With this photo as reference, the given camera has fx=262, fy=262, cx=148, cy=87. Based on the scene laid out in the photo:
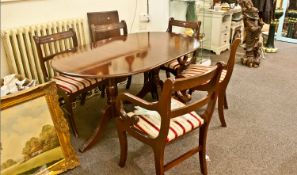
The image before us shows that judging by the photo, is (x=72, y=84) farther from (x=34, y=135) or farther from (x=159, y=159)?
(x=159, y=159)

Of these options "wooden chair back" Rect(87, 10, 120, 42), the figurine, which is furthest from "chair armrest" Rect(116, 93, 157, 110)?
the figurine

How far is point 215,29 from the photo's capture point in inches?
163

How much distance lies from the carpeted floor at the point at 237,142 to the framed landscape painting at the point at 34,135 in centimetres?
17

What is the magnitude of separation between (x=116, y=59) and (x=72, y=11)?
47.4 inches

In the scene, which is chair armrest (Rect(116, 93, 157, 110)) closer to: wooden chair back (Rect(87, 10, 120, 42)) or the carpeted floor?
the carpeted floor

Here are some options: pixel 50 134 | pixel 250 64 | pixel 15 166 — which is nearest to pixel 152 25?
pixel 250 64

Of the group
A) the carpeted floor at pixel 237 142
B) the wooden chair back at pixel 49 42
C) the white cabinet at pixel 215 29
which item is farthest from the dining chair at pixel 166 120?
the white cabinet at pixel 215 29

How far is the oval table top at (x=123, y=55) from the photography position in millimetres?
1765

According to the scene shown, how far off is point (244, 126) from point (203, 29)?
2228 mm

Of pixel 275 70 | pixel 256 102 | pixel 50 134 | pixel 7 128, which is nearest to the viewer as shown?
pixel 7 128

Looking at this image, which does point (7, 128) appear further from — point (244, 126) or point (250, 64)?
point (250, 64)

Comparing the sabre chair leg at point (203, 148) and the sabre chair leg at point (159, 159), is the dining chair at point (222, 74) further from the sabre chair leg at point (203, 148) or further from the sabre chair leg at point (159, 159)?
the sabre chair leg at point (159, 159)

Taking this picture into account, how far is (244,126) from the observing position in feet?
7.79

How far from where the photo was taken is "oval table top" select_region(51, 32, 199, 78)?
1.76 metres
